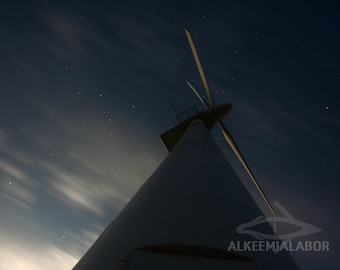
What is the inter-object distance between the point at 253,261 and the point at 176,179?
8.97 ft

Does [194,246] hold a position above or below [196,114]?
below

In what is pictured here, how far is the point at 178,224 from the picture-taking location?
555cm

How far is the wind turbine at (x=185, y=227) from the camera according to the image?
5043mm

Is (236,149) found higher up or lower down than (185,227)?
higher up

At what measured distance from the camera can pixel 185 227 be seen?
5484mm

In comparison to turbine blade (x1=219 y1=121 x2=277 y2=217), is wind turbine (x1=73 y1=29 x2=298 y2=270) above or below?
below

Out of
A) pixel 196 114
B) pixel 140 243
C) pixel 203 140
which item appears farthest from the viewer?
pixel 196 114

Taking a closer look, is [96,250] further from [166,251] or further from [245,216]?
[245,216]

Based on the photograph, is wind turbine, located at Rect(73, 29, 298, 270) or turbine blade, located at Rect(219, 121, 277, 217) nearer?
wind turbine, located at Rect(73, 29, 298, 270)

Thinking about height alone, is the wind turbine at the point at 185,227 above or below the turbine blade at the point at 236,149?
below

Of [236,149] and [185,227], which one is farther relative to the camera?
[236,149]

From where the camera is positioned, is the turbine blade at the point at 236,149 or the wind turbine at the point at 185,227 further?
the turbine blade at the point at 236,149

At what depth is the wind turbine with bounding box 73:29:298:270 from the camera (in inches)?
199

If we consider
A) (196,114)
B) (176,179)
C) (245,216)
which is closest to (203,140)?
(176,179)
